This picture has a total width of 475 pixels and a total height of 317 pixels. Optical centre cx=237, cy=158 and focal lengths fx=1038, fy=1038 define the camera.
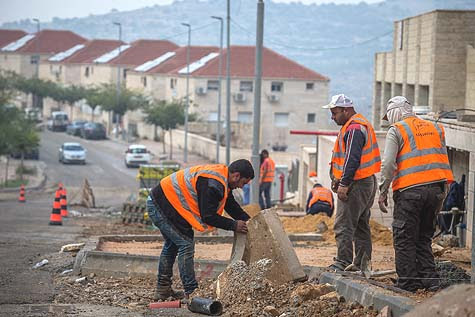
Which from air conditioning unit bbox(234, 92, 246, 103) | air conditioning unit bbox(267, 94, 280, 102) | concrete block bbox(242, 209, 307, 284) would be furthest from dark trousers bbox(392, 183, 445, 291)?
air conditioning unit bbox(267, 94, 280, 102)

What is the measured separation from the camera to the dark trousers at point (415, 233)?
374 inches

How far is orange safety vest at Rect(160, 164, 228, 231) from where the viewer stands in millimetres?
10127

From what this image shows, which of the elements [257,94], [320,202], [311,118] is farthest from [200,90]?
[320,202]

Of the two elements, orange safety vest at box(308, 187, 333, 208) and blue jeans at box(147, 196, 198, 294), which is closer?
blue jeans at box(147, 196, 198, 294)

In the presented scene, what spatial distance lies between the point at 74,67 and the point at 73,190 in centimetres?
6814

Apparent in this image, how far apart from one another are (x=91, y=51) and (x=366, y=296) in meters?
111

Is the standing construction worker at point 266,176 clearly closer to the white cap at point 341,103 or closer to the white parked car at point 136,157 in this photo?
the white cap at point 341,103

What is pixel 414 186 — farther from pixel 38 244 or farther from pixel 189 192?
pixel 38 244

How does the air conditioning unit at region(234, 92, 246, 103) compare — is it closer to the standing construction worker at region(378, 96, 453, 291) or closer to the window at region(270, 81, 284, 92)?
the window at region(270, 81, 284, 92)

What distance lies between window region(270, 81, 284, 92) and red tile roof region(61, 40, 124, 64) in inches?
1382

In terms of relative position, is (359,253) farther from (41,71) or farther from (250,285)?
(41,71)

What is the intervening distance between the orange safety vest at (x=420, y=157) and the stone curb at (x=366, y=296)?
3.48 ft

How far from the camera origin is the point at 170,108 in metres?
71.6

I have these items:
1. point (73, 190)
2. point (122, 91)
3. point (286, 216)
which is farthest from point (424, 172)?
point (122, 91)
